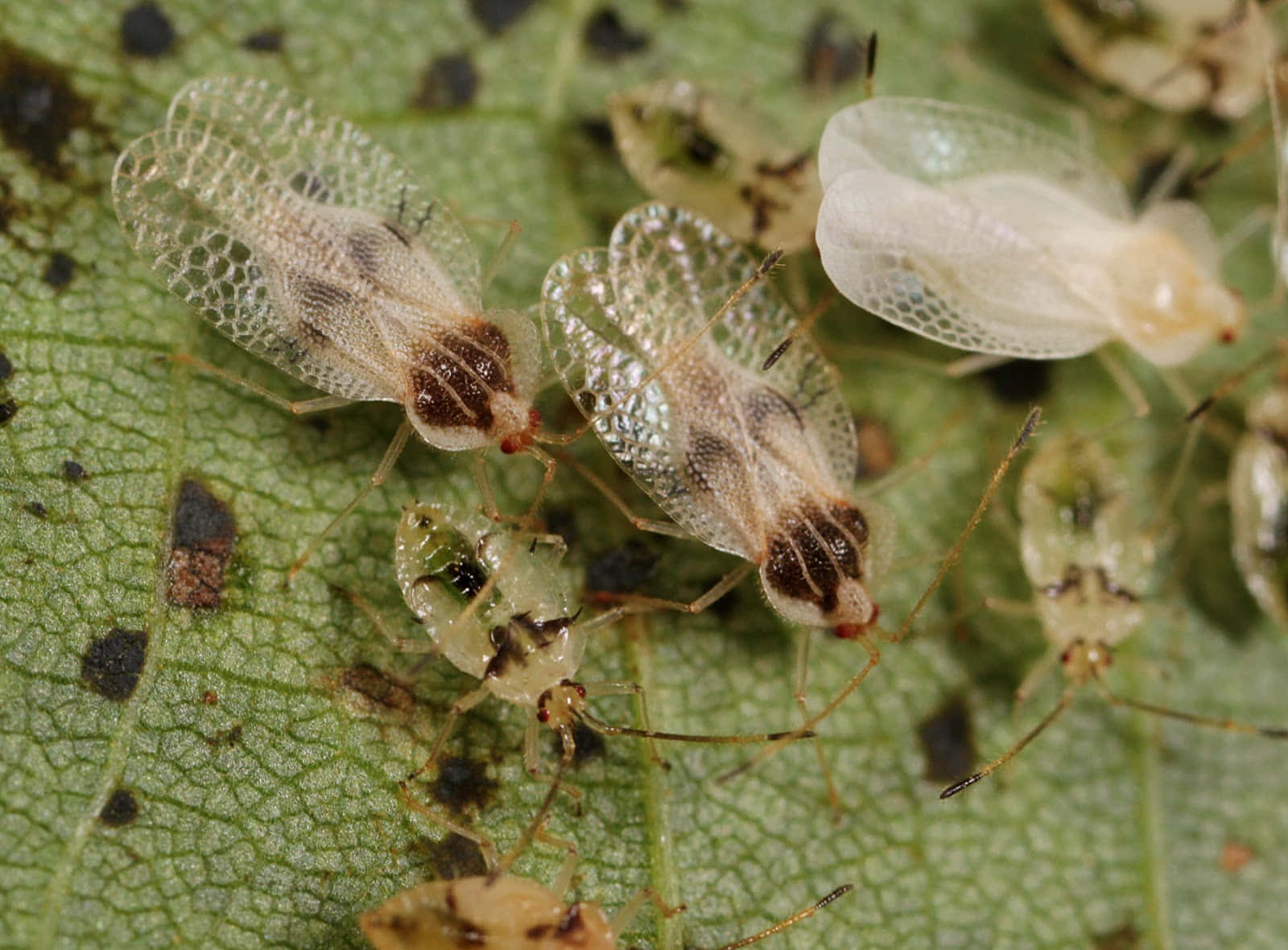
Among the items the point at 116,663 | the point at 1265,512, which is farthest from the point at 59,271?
the point at 1265,512

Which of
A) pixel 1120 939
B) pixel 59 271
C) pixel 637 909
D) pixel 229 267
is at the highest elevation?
pixel 229 267

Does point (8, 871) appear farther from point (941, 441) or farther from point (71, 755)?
point (941, 441)

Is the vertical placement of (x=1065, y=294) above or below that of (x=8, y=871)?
above

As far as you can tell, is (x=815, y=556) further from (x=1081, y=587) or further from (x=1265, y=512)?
(x=1265, y=512)

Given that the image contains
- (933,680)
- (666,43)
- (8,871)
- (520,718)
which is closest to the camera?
(8,871)

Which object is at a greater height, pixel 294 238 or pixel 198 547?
pixel 294 238

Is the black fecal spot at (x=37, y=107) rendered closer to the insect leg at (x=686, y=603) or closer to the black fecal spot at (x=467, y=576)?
the black fecal spot at (x=467, y=576)

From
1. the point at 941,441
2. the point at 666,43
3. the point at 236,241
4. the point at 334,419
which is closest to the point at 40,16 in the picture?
the point at 236,241
